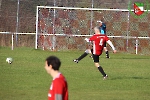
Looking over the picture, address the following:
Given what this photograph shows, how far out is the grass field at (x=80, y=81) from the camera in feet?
51.1

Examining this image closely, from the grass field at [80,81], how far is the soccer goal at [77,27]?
11.1 metres

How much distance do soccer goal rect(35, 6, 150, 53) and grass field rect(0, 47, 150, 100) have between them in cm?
1113

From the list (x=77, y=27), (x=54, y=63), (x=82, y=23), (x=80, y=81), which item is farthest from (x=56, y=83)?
(x=82, y=23)

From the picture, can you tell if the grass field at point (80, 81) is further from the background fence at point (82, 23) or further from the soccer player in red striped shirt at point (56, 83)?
the background fence at point (82, 23)

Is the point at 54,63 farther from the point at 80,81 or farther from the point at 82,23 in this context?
the point at 82,23

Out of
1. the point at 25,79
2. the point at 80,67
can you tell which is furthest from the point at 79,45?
the point at 25,79

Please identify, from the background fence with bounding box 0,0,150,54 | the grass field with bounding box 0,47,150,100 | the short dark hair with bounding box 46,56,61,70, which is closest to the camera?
the short dark hair with bounding box 46,56,61,70

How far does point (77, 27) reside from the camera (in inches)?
1528

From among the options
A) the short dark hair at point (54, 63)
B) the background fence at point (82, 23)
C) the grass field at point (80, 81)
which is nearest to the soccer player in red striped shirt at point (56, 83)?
the short dark hair at point (54, 63)

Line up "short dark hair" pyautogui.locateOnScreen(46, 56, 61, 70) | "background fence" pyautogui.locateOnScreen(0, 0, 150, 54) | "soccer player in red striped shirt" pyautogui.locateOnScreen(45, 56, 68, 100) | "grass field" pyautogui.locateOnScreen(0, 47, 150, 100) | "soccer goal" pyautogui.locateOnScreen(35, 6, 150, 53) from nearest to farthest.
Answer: "soccer player in red striped shirt" pyautogui.locateOnScreen(45, 56, 68, 100) → "short dark hair" pyautogui.locateOnScreen(46, 56, 61, 70) → "grass field" pyautogui.locateOnScreen(0, 47, 150, 100) → "soccer goal" pyautogui.locateOnScreen(35, 6, 150, 53) → "background fence" pyautogui.locateOnScreen(0, 0, 150, 54)

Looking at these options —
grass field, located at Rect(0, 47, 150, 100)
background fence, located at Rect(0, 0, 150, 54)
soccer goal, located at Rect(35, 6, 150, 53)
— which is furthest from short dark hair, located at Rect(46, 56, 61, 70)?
background fence, located at Rect(0, 0, 150, 54)

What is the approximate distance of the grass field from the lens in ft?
51.1

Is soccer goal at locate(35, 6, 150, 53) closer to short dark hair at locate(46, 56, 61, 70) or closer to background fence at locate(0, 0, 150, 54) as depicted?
background fence at locate(0, 0, 150, 54)

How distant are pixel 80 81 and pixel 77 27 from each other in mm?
19994
